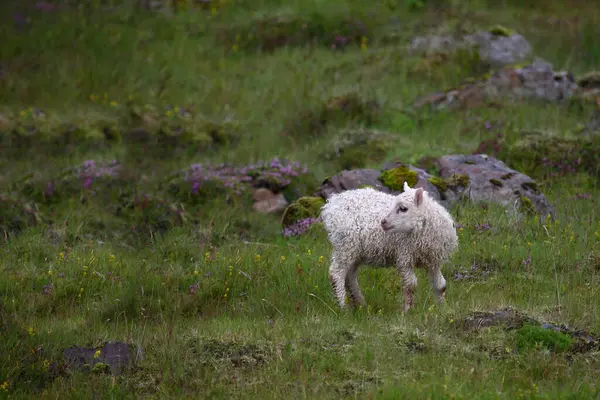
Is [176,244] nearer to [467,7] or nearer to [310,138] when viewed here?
[310,138]

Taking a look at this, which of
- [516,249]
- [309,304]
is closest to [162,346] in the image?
[309,304]

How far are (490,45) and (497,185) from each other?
8780mm

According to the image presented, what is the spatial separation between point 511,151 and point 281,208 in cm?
447

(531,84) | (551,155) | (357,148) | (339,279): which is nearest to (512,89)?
(531,84)

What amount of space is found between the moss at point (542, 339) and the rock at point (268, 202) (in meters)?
7.23

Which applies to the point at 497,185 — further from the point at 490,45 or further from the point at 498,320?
the point at 490,45

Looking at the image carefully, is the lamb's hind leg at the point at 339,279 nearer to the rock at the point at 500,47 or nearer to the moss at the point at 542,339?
the moss at the point at 542,339

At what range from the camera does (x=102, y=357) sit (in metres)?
8.42

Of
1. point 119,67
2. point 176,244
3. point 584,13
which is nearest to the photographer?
point 176,244

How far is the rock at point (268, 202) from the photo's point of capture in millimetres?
14992

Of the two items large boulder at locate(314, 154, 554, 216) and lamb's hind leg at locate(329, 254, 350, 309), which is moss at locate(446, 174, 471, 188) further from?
lamb's hind leg at locate(329, 254, 350, 309)

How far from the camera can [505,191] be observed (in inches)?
522

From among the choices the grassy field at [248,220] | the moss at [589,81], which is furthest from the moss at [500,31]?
the moss at [589,81]

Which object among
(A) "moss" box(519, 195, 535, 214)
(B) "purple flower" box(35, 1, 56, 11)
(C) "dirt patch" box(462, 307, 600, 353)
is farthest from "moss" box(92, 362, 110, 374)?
(B) "purple flower" box(35, 1, 56, 11)
